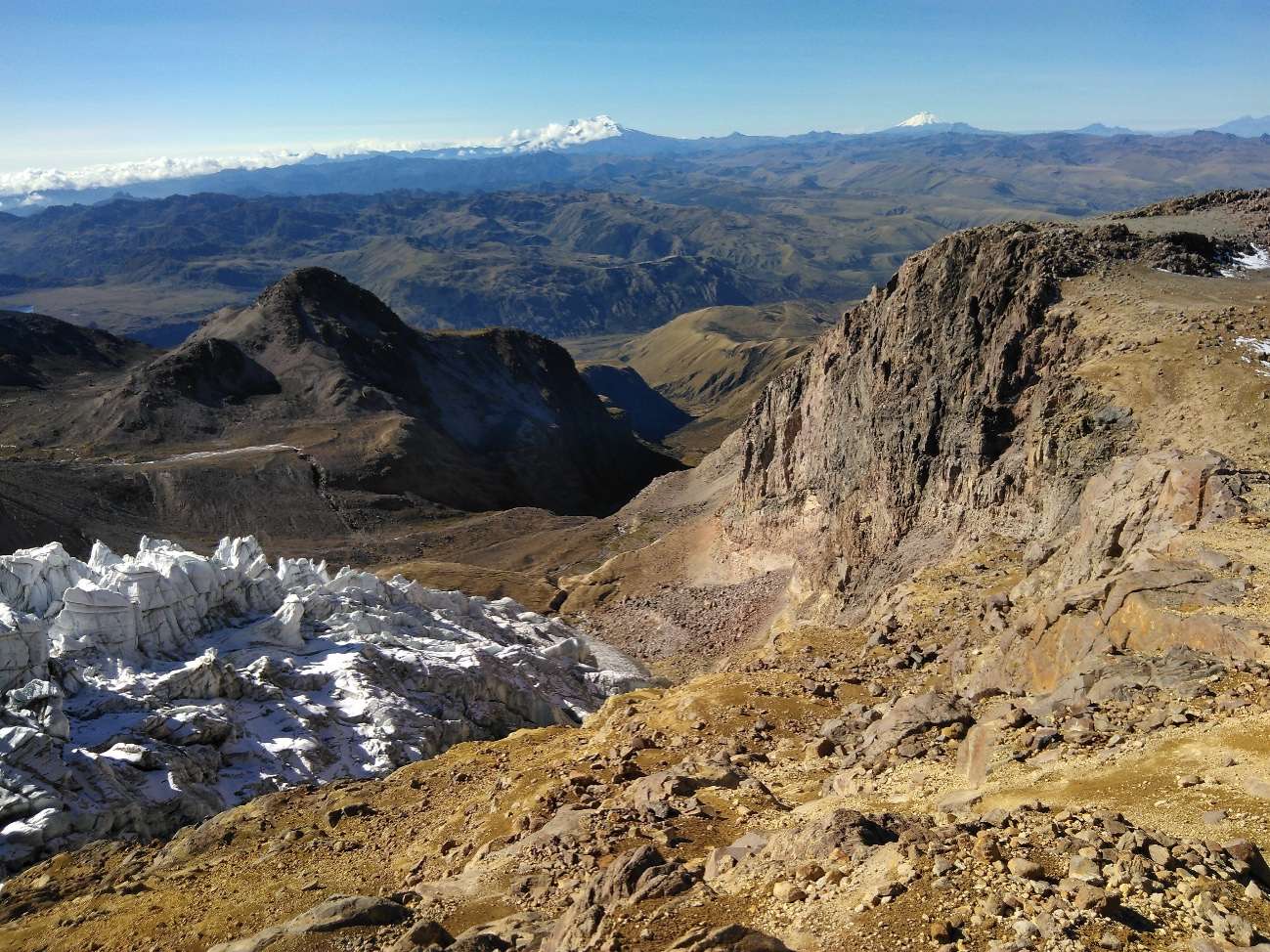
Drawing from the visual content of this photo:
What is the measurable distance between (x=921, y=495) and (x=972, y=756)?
28.4 meters

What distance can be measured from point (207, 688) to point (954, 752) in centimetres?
2443

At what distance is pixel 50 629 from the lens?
30156 mm

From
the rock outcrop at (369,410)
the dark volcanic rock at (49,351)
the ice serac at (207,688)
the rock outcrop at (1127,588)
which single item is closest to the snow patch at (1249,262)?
the rock outcrop at (1127,588)

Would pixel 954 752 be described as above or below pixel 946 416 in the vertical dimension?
below

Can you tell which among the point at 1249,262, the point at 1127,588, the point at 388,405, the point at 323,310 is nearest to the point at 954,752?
the point at 1127,588

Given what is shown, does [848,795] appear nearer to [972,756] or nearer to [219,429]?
[972,756]

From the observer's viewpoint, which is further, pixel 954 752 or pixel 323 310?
pixel 323 310

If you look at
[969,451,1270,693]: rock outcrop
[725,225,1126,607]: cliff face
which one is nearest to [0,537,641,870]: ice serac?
[725,225,1126,607]: cliff face

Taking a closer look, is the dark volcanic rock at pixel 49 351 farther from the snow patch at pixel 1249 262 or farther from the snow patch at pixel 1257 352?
the snow patch at pixel 1257 352

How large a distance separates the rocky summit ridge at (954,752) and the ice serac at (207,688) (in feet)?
10.1

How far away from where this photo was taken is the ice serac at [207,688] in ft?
79.5

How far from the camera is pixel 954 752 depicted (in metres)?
17.5

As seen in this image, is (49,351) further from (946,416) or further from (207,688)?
(946,416)

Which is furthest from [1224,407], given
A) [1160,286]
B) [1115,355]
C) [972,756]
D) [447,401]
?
[447,401]
